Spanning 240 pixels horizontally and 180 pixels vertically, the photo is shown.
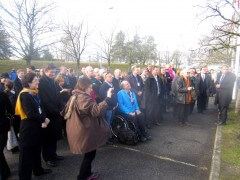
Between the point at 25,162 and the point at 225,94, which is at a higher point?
the point at 225,94

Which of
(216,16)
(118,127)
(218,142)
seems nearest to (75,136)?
(118,127)

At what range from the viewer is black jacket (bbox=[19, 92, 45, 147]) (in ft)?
12.5

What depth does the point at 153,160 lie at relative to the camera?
17.6 ft

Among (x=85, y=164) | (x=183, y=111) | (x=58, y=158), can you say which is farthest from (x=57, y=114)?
(x=183, y=111)

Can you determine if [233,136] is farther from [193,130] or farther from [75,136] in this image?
[75,136]

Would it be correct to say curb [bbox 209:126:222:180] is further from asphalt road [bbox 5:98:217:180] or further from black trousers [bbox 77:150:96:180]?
black trousers [bbox 77:150:96:180]

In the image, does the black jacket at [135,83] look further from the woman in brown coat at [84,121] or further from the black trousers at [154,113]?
the woman in brown coat at [84,121]

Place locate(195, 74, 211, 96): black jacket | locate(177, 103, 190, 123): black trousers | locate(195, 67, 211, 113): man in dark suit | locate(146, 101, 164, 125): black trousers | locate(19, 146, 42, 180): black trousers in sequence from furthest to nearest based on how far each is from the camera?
1. locate(195, 67, 211, 113): man in dark suit
2. locate(195, 74, 211, 96): black jacket
3. locate(177, 103, 190, 123): black trousers
4. locate(146, 101, 164, 125): black trousers
5. locate(19, 146, 42, 180): black trousers

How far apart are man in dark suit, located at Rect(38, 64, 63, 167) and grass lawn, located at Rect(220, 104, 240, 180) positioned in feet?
11.4

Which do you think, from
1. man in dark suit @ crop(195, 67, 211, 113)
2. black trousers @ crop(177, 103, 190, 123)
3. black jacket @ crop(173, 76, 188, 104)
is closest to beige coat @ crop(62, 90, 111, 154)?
black jacket @ crop(173, 76, 188, 104)

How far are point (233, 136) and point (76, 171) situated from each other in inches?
190

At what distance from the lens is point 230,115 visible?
32.3 ft

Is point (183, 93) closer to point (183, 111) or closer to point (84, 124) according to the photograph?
point (183, 111)

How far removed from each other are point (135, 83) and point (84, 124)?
14.1 feet
